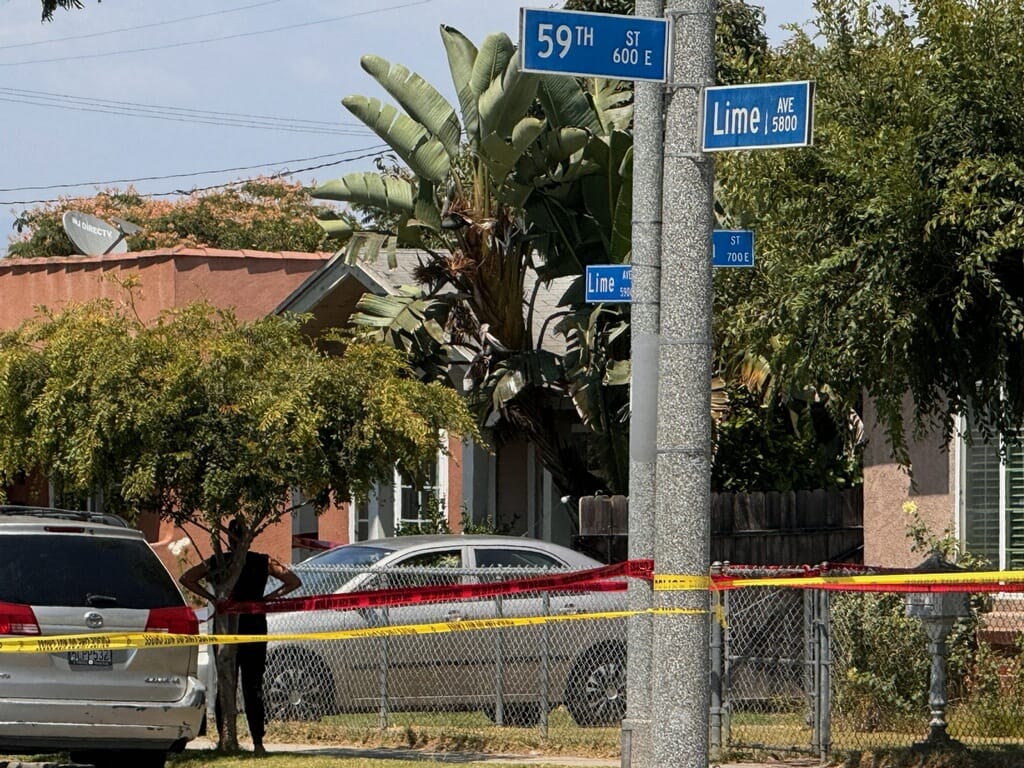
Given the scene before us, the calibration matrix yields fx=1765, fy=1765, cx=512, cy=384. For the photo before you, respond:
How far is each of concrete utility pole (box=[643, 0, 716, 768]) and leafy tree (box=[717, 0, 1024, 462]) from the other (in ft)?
9.88

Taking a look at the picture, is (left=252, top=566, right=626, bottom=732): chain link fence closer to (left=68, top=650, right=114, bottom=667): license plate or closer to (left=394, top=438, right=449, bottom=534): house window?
(left=68, top=650, right=114, bottom=667): license plate

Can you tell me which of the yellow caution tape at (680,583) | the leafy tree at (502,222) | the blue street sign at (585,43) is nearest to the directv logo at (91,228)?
the leafy tree at (502,222)

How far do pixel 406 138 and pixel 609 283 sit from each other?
9.32 metres

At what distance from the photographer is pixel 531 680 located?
1483cm

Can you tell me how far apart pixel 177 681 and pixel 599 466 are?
946 centimetres

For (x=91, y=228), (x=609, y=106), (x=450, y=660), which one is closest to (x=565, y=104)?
(x=609, y=106)

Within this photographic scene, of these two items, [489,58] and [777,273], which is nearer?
[777,273]

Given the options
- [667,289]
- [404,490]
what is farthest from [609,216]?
[667,289]

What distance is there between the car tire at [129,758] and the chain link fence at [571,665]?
92.6 inches

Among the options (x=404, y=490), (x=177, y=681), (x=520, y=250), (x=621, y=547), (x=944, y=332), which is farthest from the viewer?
(x=404, y=490)

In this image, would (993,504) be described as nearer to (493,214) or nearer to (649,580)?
(649,580)

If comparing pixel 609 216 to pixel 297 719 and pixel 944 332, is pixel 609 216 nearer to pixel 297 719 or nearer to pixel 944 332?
pixel 297 719

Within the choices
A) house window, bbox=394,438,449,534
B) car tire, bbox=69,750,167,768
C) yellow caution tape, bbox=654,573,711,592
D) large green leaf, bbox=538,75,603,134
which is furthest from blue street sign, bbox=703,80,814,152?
house window, bbox=394,438,449,534

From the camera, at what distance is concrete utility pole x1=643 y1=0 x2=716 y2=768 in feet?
23.7
